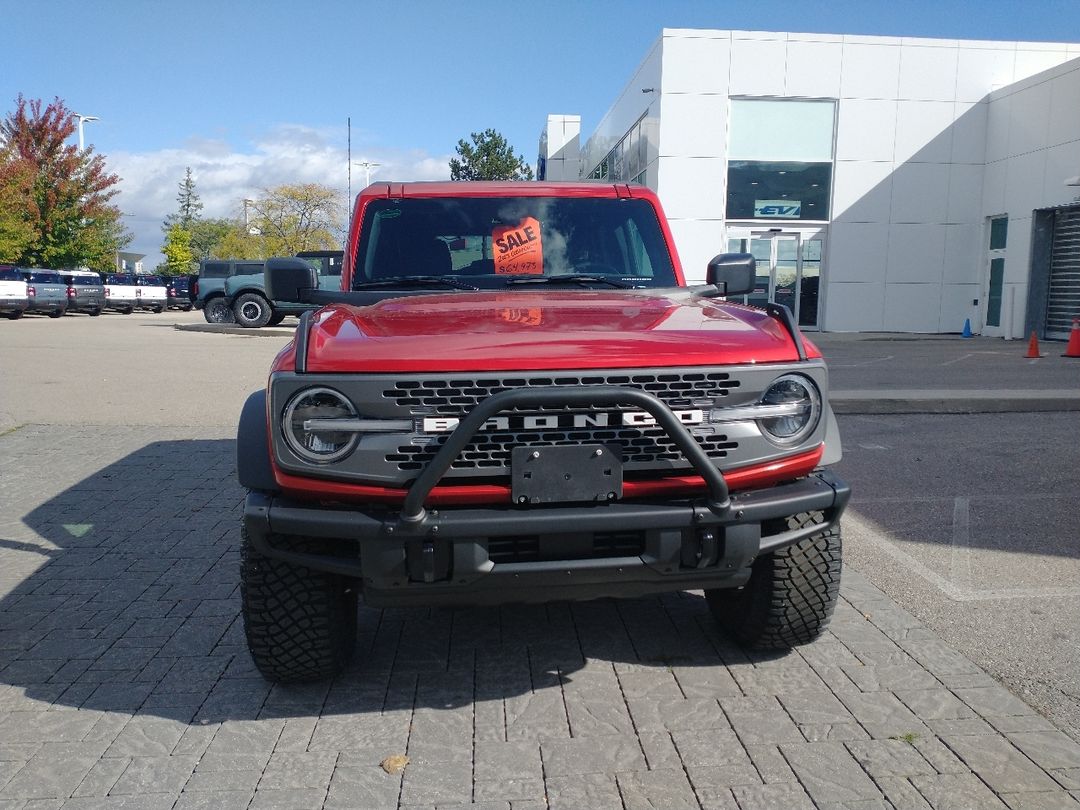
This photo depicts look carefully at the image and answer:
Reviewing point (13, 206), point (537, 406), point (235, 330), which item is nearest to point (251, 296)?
point (235, 330)

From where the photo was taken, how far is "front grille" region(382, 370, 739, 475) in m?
2.92

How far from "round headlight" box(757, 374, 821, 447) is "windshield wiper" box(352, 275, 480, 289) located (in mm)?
Answer: 1752

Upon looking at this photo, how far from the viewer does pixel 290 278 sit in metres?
4.32

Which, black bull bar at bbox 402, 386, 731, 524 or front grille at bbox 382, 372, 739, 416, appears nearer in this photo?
black bull bar at bbox 402, 386, 731, 524

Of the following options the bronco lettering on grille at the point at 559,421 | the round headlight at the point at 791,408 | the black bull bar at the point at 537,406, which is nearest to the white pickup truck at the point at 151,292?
the bronco lettering on grille at the point at 559,421

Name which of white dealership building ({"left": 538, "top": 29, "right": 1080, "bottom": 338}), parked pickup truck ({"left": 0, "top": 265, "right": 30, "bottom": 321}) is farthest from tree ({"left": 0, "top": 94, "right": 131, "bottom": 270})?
white dealership building ({"left": 538, "top": 29, "right": 1080, "bottom": 338})

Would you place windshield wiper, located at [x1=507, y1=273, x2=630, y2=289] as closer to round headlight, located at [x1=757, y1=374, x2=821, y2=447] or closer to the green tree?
round headlight, located at [x1=757, y1=374, x2=821, y2=447]

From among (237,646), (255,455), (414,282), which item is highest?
(414,282)

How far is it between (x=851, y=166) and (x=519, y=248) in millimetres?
21876

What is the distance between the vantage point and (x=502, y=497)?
2.96 metres

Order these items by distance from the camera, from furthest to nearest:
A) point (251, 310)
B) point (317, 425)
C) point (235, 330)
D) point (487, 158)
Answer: point (487, 158)
point (251, 310)
point (235, 330)
point (317, 425)

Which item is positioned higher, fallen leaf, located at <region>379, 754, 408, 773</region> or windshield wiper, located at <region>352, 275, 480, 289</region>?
windshield wiper, located at <region>352, 275, 480, 289</region>

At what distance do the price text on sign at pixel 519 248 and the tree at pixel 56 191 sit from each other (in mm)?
38466

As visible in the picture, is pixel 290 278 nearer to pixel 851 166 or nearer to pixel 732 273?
pixel 732 273
